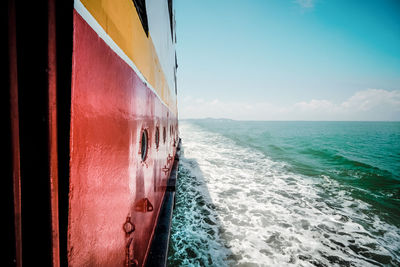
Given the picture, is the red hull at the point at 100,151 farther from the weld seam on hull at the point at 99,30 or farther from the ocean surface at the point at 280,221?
the ocean surface at the point at 280,221

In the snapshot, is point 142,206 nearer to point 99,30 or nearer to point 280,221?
point 99,30

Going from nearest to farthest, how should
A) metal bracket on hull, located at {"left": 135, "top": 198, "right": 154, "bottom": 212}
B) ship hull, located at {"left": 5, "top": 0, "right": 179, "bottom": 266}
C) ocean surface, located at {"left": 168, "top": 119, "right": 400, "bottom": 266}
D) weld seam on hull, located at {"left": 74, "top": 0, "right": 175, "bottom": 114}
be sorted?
ship hull, located at {"left": 5, "top": 0, "right": 179, "bottom": 266}, weld seam on hull, located at {"left": 74, "top": 0, "right": 175, "bottom": 114}, metal bracket on hull, located at {"left": 135, "top": 198, "right": 154, "bottom": 212}, ocean surface, located at {"left": 168, "top": 119, "right": 400, "bottom": 266}

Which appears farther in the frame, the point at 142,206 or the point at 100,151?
the point at 142,206

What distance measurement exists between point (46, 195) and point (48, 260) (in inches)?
10.6

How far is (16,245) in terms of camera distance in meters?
0.63

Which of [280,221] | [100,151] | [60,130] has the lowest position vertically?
[280,221]

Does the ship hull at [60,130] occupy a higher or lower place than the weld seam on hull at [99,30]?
lower

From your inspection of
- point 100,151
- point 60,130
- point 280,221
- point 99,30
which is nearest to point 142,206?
point 100,151

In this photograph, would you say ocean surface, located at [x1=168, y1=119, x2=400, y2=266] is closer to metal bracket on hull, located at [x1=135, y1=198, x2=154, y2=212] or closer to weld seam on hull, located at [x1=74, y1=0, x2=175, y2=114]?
metal bracket on hull, located at [x1=135, y1=198, x2=154, y2=212]

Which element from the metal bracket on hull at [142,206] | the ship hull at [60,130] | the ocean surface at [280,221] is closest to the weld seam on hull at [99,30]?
the ship hull at [60,130]

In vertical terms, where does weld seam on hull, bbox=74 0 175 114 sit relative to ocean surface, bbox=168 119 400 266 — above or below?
above

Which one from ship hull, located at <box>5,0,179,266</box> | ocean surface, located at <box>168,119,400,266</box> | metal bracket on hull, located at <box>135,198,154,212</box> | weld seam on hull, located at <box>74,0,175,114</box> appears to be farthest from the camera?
ocean surface, located at <box>168,119,400,266</box>

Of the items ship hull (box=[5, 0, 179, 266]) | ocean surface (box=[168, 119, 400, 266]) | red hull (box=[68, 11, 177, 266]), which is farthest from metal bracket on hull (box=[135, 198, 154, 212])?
ocean surface (box=[168, 119, 400, 266])

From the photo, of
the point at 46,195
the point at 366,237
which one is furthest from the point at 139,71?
the point at 366,237
